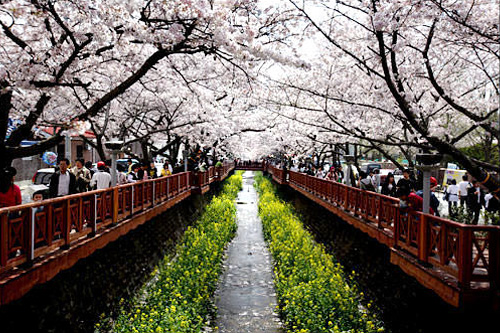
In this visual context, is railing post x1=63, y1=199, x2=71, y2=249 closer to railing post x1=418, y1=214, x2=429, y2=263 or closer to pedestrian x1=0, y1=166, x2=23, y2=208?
pedestrian x1=0, y1=166, x2=23, y2=208

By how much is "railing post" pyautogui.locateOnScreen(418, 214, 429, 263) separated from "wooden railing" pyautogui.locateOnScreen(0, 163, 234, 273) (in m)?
5.95

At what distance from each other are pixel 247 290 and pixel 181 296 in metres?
4.00

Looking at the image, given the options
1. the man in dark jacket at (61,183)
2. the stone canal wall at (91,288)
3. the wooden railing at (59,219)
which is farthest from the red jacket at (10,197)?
the stone canal wall at (91,288)

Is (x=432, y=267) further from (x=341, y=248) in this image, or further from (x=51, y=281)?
(x=341, y=248)

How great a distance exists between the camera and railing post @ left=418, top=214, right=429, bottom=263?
7.55 metres

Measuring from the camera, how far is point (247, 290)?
14.7 meters

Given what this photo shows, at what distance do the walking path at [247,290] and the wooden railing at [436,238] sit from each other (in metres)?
3.68

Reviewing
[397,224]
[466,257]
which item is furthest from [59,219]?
[397,224]

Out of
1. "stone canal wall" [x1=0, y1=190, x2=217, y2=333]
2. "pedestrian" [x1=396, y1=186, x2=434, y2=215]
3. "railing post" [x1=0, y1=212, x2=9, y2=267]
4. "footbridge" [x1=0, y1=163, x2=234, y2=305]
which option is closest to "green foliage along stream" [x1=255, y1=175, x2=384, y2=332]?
"pedestrian" [x1=396, y1=186, x2=434, y2=215]

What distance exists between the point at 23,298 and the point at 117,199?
4763 mm

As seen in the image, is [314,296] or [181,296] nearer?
[181,296]

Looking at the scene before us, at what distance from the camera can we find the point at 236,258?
63.3 feet

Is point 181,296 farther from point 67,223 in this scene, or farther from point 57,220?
point 57,220

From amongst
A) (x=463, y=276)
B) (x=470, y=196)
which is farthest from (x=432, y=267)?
(x=470, y=196)
